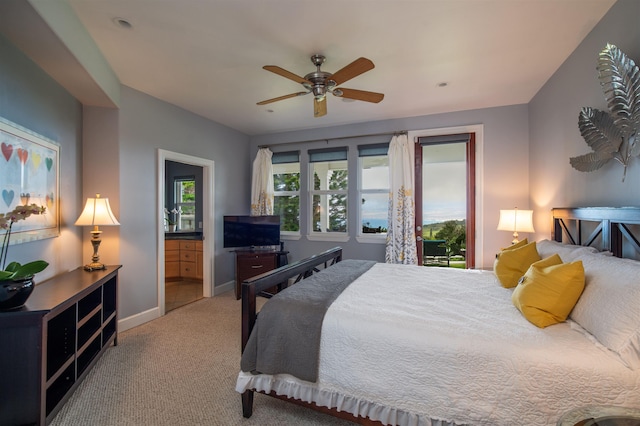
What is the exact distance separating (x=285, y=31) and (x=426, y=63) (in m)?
1.37

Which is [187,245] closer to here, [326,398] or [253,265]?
[253,265]

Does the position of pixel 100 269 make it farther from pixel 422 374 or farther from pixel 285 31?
pixel 422 374

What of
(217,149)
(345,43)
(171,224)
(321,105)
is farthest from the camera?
(171,224)

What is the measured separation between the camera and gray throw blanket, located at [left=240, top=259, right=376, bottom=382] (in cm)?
160

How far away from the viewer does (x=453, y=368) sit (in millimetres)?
1343

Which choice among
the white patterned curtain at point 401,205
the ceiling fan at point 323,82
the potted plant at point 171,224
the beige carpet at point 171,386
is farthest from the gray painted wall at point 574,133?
the potted plant at point 171,224

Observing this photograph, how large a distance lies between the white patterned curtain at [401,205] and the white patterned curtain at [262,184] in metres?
2.07

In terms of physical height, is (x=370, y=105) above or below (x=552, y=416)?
above

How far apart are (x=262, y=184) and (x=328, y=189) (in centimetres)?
116

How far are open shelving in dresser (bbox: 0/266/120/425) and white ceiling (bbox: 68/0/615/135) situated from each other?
196cm

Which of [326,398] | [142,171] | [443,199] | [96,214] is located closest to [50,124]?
[96,214]

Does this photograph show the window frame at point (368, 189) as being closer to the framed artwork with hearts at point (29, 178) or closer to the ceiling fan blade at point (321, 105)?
the ceiling fan blade at point (321, 105)

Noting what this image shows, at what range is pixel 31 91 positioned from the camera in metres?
2.22

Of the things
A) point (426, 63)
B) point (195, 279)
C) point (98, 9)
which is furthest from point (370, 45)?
point (195, 279)
